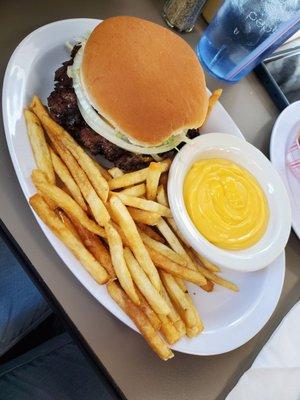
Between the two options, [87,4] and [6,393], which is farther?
[87,4]

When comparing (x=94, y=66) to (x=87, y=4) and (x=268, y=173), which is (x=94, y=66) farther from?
(x=268, y=173)

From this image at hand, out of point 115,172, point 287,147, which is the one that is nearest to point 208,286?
point 115,172

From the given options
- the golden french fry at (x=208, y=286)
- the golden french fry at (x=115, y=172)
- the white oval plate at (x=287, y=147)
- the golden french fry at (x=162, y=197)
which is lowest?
the white oval plate at (x=287, y=147)

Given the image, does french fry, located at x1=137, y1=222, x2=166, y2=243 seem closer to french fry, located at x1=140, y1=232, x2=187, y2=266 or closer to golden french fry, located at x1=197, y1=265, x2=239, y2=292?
french fry, located at x1=140, y1=232, x2=187, y2=266

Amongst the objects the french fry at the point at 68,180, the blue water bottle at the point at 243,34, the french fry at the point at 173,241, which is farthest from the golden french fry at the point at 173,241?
the blue water bottle at the point at 243,34

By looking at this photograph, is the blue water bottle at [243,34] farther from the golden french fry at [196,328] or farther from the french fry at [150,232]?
the golden french fry at [196,328]

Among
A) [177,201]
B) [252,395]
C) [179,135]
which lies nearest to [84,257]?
[177,201]
